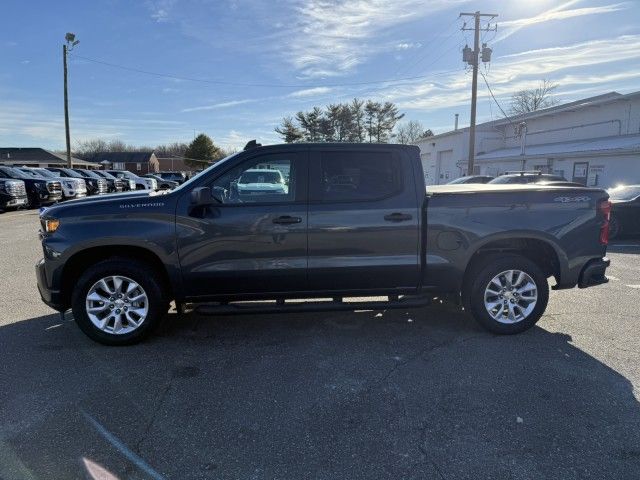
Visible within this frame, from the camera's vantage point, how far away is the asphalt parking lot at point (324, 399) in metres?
2.73

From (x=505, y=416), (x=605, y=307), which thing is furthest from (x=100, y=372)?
(x=605, y=307)

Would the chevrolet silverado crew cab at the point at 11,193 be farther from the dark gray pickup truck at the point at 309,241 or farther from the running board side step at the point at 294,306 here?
the running board side step at the point at 294,306

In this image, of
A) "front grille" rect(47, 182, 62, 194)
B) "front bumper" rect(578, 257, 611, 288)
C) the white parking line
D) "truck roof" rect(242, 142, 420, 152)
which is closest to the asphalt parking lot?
the white parking line

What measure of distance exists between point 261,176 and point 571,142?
26458mm

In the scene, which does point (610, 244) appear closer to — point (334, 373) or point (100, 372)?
point (334, 373)

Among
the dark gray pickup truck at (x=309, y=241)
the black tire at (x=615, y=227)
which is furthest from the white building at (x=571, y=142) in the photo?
the dark gray pickup truck at (x=309, y=241)

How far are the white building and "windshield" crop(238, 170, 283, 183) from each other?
63.2ft

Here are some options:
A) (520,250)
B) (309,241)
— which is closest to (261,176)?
(309,241)

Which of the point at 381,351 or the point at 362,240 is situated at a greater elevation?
the point at 362,240

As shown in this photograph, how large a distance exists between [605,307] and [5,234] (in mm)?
13188

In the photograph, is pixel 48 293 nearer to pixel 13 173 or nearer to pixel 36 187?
pixel 36 187

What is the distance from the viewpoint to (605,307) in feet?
19.0

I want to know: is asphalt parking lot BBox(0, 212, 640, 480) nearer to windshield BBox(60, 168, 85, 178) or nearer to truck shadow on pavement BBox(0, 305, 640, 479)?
truck shadow on pavement BBox(0, 305, 640, 479)

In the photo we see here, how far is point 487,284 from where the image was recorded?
469 cm
